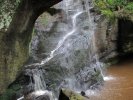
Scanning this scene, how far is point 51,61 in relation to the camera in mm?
13797

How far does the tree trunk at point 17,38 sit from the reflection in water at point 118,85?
3888mm

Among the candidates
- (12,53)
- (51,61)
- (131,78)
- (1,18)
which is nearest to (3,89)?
(12,53)

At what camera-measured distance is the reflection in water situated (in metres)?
12.9

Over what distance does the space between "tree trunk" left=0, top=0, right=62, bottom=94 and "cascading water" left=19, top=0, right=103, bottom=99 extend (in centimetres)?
167

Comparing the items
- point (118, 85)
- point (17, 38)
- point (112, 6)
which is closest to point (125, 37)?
point (112, 6)

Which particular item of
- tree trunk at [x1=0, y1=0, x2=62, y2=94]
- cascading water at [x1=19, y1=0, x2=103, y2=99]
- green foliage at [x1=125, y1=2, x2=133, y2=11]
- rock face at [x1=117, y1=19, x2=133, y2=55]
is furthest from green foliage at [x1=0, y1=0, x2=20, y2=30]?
green foliage at [x1=125, y1=2, x2=133, y2=11]

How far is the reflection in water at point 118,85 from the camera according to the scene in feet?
42.4

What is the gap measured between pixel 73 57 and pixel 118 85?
2.42 metres

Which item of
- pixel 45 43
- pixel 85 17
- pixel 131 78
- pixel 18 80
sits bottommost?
pixel 131 78

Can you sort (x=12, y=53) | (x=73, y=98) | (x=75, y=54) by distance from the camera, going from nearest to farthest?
1. (x=12, y=53)
2. (x=73, y=98)
3. (x=75, y=54)

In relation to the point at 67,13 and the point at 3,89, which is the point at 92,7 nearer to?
the point at 67,13

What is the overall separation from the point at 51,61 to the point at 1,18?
12.5ft

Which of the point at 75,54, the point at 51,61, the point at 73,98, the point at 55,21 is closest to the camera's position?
the point at 73,98

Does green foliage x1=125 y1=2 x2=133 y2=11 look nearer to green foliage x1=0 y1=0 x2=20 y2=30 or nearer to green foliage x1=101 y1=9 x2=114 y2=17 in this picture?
green foliage x1=101 y1=9 x2=114 y2=17
